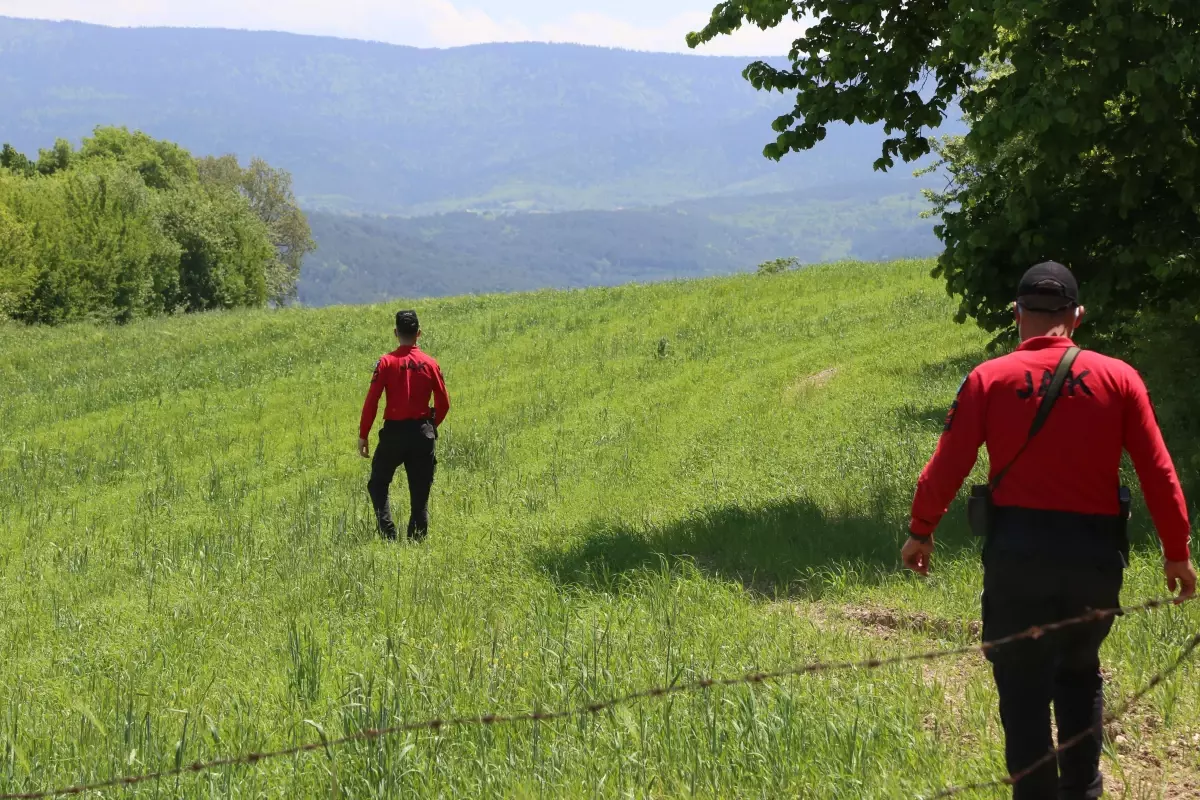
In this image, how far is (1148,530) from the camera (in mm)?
9125

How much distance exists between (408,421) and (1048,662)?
8.02 m

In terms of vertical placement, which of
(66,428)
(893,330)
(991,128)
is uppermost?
(991,128)

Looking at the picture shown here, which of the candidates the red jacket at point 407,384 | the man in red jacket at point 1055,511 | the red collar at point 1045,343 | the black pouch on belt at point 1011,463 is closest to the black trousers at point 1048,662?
the man in red jacket at point 1055,511

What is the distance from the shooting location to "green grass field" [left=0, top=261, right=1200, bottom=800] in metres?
5.06

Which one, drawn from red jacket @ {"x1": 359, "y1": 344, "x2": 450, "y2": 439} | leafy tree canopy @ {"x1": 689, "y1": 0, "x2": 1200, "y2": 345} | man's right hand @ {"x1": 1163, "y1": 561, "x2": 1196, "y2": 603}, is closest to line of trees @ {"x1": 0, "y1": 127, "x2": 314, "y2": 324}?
red jacket @ {"x1": 359, "y1": 344, "x2": 450, "y2": 439}

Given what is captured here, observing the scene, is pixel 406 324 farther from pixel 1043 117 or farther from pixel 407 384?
pixel 1043 117

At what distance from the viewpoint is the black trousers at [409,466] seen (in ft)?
37.2

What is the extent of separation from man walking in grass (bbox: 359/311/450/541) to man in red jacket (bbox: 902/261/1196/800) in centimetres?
756


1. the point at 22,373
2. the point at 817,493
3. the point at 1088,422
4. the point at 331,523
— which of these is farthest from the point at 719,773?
the point at 22,373

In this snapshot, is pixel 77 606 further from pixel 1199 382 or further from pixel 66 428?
pixel 66 428

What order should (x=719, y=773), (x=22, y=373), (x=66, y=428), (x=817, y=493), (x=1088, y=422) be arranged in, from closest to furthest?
(x=1088, y=422) < (x=719, y=773) < (x=817, y=493) < (x=66, y=428) < (x=22, y=373)

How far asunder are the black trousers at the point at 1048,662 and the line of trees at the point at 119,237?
60.0 meters

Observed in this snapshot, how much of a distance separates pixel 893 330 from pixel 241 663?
20675 millimetres

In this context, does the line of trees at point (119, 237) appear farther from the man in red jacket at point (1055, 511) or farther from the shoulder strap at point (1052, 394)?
the shoulder strap at point (1052, 394)
